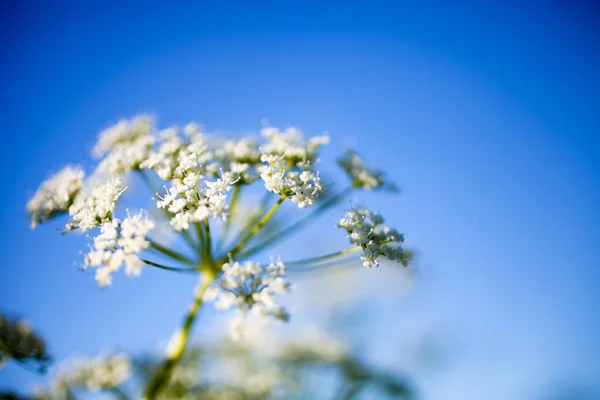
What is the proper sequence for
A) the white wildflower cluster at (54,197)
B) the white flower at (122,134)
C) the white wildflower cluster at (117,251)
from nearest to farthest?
the white wildflower cluster at (117,251)
the white wildflower cluster at (54,197)
the white flower at (122,134)

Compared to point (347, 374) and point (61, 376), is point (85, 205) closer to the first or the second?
point (61, 376)

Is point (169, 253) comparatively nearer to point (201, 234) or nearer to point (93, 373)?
point (201, 234)

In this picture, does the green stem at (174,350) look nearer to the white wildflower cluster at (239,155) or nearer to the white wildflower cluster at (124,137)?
the white wildflower cluster at (239,155)

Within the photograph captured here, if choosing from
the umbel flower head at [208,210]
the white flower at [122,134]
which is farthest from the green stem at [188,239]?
the white flower at [122,134]

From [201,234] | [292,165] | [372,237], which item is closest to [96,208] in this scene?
[201,234]

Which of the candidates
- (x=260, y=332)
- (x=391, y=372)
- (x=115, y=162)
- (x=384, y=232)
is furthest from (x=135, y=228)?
(x=391, y=372)

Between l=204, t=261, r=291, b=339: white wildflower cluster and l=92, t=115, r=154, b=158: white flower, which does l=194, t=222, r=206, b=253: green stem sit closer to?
l=204, t=261, r=291, b=339: white wildflower cluster
